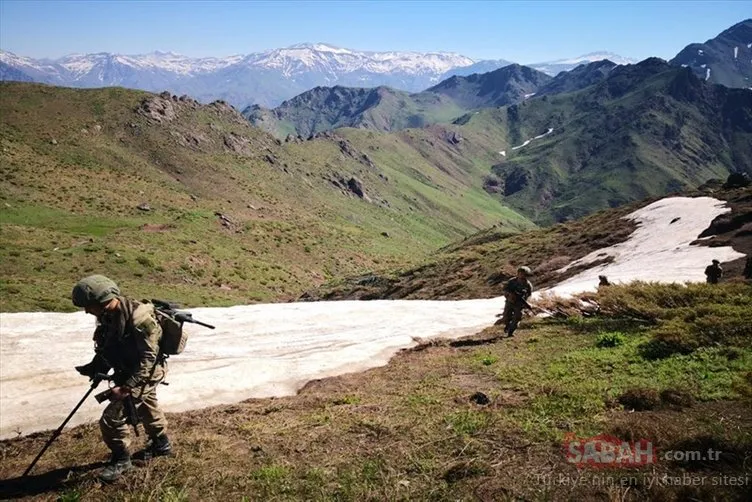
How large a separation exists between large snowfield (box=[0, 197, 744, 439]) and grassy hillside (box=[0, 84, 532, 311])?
2161 centimetres

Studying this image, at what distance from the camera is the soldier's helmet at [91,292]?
27.2 ft

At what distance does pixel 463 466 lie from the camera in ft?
27.0

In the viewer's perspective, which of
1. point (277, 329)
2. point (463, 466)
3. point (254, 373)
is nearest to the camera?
point (463, 466)

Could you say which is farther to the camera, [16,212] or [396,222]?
[396,222]

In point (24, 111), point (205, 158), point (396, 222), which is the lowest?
point (396, 222)

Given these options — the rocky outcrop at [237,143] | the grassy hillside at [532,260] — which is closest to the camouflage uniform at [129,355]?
the grassy hillside at [532,260]

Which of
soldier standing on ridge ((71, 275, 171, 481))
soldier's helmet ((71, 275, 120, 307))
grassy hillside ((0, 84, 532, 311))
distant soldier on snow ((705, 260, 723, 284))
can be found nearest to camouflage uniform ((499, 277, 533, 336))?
distant soldier on snow ((705, 260, 723, 284))

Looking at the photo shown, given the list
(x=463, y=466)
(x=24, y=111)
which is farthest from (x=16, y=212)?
(x=463, y=466)

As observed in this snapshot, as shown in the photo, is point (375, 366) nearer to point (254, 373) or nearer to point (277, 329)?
point (254, 373)

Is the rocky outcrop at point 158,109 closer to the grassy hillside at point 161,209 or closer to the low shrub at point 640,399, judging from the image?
the grassy hillside at point 161,209

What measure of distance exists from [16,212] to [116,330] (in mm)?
74494

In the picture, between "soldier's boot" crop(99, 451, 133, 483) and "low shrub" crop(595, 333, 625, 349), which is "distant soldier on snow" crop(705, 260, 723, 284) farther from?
"soldier's boot" crop(99, 451, 133, 483)

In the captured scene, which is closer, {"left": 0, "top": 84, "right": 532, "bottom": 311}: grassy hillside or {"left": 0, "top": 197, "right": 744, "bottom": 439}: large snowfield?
{"left": 0, "top": 197, "right": 744, "bottom": 439}: large snowfield

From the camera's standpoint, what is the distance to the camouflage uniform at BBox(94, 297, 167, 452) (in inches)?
338
